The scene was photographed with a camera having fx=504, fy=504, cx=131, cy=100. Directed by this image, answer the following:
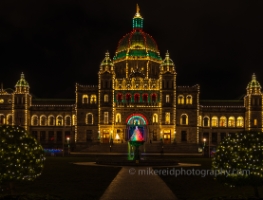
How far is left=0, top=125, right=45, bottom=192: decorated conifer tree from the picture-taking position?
22.9 m

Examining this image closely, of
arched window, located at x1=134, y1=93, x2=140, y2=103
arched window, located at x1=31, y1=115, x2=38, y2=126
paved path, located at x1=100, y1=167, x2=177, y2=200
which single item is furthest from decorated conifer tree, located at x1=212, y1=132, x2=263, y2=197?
arched window, located at x1=31, y1=115, x2=38, y2=126

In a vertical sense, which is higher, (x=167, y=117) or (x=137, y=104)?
(x=137, y=104)

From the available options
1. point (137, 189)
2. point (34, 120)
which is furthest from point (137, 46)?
point (137, 189)

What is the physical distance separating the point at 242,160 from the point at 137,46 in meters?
92.0

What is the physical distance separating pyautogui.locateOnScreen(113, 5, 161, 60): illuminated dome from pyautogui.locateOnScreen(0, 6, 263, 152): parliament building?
0.26 m

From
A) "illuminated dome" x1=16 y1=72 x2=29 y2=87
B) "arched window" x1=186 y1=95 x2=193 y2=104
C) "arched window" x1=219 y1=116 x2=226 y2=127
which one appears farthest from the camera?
"arched window" x1=219 y1=116 x2=226 y2=127

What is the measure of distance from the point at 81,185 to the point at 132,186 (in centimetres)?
340

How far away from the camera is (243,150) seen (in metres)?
23.4

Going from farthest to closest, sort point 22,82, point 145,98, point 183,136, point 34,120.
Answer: point 34,120, point 22,82, point 145,98, point 183,136

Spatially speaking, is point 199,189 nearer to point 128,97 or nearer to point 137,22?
point 128,97

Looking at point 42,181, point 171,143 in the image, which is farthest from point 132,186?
point 171,143

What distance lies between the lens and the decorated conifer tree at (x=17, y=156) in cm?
2291

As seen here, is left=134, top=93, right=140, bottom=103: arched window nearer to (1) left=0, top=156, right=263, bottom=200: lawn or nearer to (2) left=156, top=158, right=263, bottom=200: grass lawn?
(1) left=0, top=156, right=263, bottom=200: lawn

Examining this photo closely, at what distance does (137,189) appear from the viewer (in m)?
29.3
